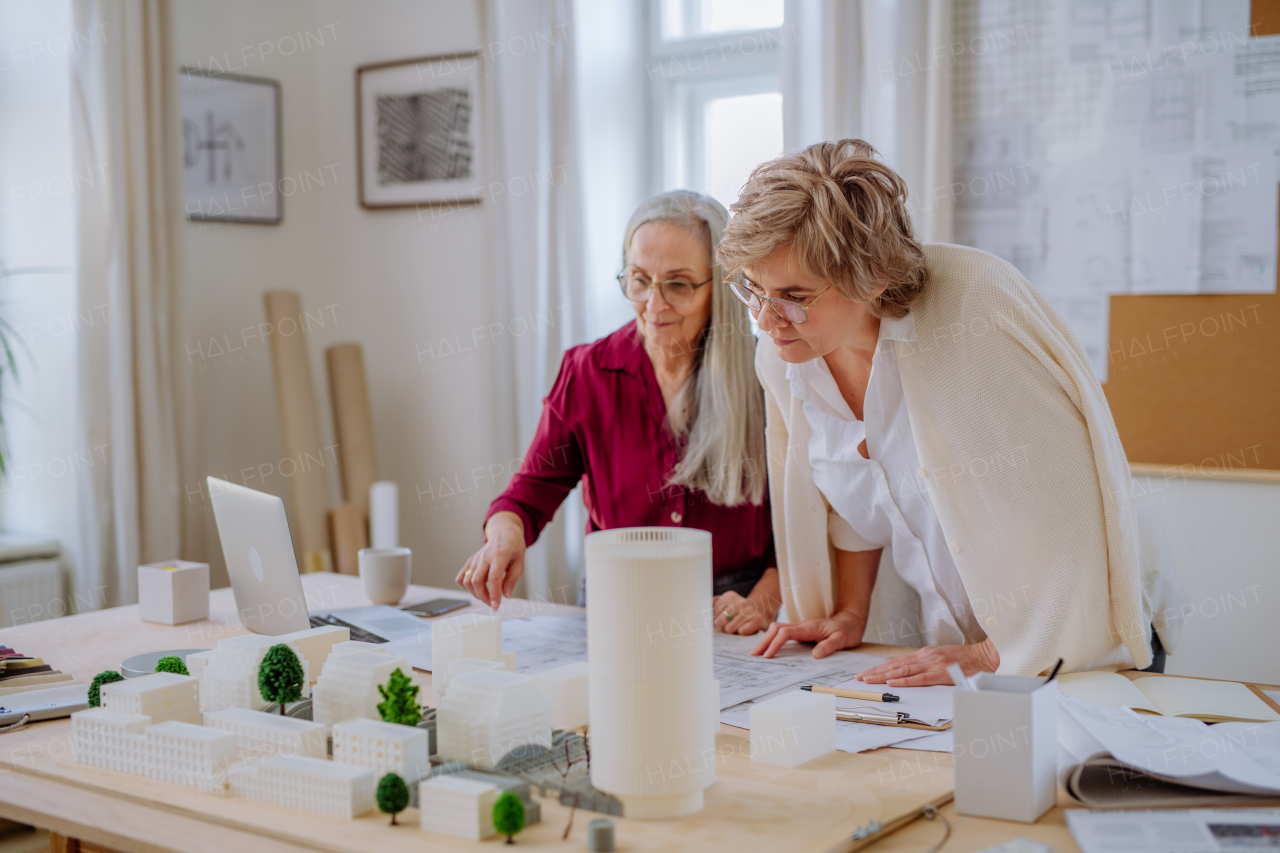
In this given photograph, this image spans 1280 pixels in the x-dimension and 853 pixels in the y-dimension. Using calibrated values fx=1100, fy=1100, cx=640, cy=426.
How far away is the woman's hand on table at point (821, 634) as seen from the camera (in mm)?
1689

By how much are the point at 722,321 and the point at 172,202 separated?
7.00 feet

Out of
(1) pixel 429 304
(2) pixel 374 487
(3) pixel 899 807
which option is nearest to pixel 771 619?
(3) pixel 899 807

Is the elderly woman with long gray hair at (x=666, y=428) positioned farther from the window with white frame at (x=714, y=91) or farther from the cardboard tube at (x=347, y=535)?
the cardboard tube at (x=347, y=535)

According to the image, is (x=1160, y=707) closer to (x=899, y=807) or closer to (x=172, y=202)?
(x=899, y=807)

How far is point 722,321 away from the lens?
2068 mm

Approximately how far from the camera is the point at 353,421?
12.6 ft

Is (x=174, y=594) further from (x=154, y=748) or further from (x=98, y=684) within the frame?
(x=154, y=748)

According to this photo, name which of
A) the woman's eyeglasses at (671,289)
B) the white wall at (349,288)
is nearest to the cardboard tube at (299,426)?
the white wall at (349,288)

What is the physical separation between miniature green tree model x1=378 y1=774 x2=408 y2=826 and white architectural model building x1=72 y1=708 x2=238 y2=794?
0.21 m

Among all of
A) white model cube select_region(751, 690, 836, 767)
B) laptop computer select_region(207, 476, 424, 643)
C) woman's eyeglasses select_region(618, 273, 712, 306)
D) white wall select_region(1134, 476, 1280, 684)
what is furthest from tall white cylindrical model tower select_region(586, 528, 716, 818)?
white wall select_region(1134, 476, 1280, 684)

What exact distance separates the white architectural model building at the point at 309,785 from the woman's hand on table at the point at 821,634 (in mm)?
749

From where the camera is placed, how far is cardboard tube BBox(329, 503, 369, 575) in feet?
12.1

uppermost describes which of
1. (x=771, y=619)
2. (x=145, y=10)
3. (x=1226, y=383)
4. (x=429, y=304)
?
(x=145, y=10)

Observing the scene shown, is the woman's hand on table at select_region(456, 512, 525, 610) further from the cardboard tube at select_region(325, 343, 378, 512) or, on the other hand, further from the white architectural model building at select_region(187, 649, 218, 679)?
the cardboard tube at select_region(325, 343, 378, 512)
